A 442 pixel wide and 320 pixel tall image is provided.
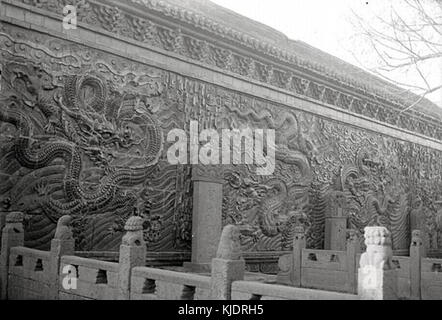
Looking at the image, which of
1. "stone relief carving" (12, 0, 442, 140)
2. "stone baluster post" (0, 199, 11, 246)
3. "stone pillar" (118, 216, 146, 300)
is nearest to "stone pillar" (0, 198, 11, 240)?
"stone baluster post" (0, 199, 11, 246)

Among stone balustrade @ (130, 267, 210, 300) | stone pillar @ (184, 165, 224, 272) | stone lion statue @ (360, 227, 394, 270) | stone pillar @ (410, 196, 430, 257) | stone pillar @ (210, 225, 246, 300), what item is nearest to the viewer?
stone lion statue @ (360, 227, 394, 270)

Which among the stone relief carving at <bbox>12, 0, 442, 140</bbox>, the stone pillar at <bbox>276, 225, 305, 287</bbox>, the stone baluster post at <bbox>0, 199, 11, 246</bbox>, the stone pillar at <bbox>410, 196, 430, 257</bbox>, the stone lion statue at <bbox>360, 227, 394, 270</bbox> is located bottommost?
the stone pillar at <bbox>276, 225, 305, 287</bbox>

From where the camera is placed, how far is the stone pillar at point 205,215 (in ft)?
29.5

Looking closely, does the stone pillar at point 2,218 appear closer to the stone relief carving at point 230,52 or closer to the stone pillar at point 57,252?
the stone pillar at point 57,252

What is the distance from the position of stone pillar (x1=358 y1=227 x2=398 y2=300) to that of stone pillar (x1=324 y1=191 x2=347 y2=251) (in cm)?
852

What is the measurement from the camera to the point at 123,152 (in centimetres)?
837

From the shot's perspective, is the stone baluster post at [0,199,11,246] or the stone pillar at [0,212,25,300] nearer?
the stone pillar at [0,212,25,300]

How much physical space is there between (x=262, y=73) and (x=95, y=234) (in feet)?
17.3

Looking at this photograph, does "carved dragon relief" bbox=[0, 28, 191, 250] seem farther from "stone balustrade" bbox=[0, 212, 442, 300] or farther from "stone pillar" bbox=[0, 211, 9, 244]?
"stone balustrade" bbox=[0, 212, 442, 300]

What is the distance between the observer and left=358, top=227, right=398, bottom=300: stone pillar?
12.5ft

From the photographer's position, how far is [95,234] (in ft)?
26.0

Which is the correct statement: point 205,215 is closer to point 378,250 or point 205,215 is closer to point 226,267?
point 226,267
